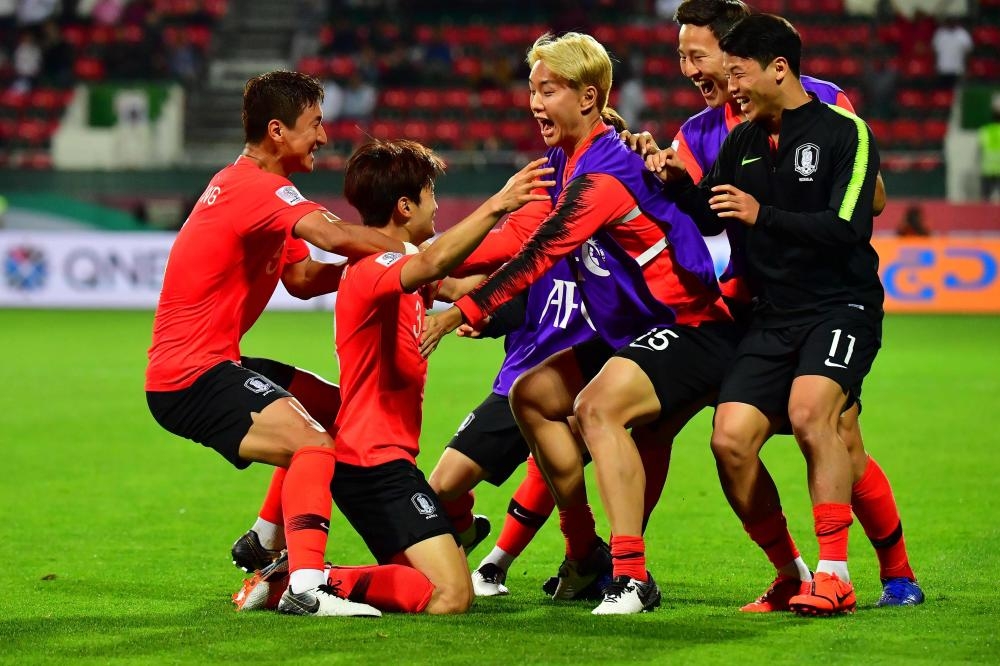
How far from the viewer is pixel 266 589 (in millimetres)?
5297

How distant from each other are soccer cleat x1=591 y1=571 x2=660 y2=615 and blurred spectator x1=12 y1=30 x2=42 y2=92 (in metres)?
24.3

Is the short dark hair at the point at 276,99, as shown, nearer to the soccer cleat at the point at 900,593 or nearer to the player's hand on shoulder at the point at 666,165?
the player's hand on shoulder at the point at 666,165

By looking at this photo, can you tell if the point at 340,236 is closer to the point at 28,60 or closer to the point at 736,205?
the point at 736,205

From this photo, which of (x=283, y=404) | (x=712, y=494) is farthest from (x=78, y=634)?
(x=712, y=494)

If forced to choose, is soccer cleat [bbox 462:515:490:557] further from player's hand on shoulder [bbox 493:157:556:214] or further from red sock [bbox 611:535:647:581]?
player's hand on shoulder [bbox 493:157:556:214]

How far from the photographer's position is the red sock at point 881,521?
545 cm

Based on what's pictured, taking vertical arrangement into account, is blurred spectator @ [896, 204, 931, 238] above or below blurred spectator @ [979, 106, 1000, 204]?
below

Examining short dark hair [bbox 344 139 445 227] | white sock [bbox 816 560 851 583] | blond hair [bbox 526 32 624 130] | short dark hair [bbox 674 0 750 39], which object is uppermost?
short dark hair [bbox 674 0 750 39]

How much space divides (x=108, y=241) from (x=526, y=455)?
15.7 m

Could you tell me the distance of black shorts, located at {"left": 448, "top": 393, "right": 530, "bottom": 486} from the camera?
235 inches

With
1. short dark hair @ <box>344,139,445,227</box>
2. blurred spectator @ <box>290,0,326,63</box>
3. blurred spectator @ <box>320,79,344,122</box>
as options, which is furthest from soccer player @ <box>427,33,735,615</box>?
blurred spectator @ <box>290,0,326,63</box>

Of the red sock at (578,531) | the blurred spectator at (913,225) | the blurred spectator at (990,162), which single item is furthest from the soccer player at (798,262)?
the blurred spectator at (990,162)

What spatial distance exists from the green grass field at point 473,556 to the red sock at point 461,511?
1.09ft

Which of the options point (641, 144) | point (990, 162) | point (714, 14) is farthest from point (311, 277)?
point (990, 162)
